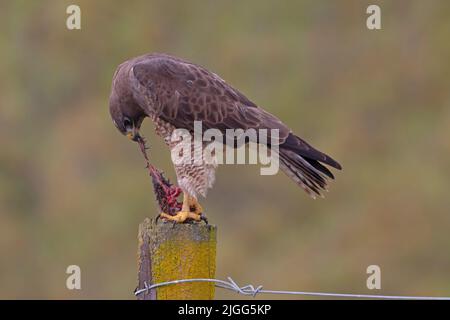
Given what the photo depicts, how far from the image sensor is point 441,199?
1989 cm

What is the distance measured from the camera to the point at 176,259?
19.5 ft

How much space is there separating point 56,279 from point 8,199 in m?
3.24

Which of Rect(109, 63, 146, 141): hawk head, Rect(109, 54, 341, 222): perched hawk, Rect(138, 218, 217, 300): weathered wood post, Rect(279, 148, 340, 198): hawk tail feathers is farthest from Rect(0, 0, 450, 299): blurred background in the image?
Rect(138, 218, 217, 300): weathered wood post

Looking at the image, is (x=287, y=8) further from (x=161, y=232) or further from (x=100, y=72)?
(x=161, y=232)

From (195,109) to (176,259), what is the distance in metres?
2.02

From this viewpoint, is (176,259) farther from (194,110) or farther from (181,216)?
(194,110)

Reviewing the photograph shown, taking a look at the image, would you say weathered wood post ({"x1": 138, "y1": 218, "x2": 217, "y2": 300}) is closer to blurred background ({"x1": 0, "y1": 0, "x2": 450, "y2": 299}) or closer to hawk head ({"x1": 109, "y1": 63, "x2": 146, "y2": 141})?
hawk head ({"x1": 109, "y1": 63, "x2": 146, "y2": 141})

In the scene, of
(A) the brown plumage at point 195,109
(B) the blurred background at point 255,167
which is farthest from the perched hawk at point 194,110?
(B) the blurred background at point 255,167

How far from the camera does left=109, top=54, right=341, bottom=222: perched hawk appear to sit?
763 cm

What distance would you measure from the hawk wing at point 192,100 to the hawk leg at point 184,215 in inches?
23.3

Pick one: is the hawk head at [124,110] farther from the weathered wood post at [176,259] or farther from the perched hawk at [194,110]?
the weathered wood post at [176,259]

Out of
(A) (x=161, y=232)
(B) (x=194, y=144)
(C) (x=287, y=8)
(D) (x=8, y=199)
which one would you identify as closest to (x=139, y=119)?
(B) (x=194, y=144)

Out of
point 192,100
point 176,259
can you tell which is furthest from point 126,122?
point 176,259
